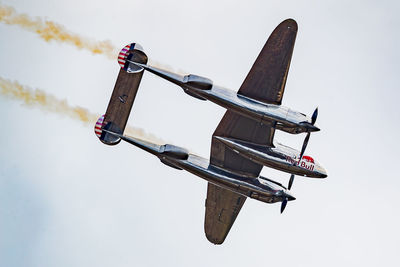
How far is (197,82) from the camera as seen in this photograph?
113 ft

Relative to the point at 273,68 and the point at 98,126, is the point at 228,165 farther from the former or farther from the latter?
the point at 98,126

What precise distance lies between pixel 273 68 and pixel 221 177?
21.5ft

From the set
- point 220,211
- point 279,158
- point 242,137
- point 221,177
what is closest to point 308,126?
point 279,158

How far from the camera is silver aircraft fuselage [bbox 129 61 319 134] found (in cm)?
3469

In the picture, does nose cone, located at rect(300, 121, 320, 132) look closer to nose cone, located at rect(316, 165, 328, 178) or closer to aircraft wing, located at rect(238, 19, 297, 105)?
aircraft wing, located at rect(238, 19, 297, 105)

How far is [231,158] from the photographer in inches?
1494

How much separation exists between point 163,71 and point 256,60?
4466mm

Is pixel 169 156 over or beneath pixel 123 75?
beneath

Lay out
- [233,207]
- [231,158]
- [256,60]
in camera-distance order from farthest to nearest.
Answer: [233,207] < [231,158] < [256,60]

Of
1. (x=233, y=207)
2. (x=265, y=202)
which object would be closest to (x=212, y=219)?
(x=233, y=207)

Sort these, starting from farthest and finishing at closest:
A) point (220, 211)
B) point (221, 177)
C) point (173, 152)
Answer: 1. point (220, 211)
2. point (221, 177)
3. point (173, 152)

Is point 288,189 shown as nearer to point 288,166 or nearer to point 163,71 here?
point 288,166

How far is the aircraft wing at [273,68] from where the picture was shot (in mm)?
34250

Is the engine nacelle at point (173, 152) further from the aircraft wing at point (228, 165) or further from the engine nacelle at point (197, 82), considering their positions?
the engine nacelle at point (197, 82)
